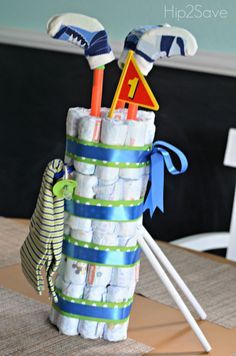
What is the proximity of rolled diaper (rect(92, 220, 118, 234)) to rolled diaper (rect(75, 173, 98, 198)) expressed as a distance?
49mm

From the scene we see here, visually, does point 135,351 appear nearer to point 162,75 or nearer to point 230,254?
point 230,254

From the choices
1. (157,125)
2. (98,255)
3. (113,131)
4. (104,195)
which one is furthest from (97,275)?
(157,125)

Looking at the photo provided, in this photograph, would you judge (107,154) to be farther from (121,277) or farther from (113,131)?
(121,277)

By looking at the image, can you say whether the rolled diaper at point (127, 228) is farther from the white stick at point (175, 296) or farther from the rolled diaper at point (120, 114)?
the rolled diaper at point (120, 114)

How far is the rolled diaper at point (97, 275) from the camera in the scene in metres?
1.38

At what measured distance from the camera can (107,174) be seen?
1342mm

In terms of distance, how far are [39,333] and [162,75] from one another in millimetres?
1521

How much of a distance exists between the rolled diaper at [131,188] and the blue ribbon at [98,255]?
0.34 feet

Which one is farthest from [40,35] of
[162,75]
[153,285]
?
[153,285]

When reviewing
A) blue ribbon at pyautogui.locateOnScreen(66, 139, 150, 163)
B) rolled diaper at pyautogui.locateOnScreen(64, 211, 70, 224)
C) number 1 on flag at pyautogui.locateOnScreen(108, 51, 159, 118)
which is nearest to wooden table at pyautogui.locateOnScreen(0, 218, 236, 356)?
rolled diaper at pyautogui.locateOnScreen(64, 211, 70, 224)

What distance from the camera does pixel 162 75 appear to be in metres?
2.73

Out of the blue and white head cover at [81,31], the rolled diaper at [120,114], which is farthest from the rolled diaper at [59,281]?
the blue and white head cover at [81,31]

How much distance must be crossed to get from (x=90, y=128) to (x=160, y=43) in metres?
0.19

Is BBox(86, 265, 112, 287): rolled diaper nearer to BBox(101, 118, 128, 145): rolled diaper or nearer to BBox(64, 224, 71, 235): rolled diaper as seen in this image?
BBox(64, 224, 71, 235): rolled diaper
